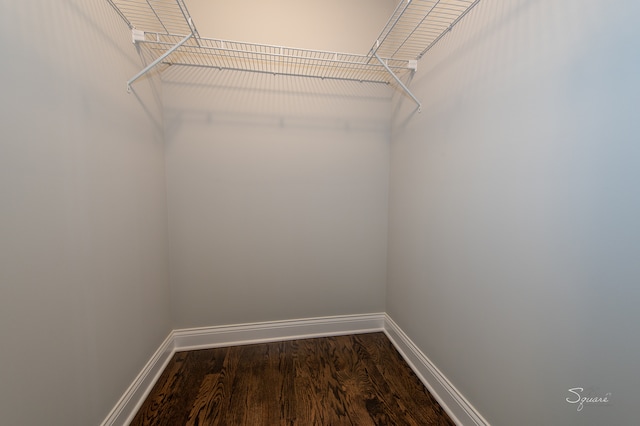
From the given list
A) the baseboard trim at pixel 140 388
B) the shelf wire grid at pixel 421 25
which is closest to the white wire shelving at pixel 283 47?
the shelf wire grid at pixel 421 25

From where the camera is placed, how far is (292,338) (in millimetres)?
1862

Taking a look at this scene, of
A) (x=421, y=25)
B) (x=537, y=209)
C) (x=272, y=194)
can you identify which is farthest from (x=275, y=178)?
(x=537, y=209)

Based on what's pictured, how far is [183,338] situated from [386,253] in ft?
5.45

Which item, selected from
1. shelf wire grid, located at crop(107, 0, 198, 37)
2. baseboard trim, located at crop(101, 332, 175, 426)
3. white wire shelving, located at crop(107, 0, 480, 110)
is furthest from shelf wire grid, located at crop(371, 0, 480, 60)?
baseboard trim, located at crop(101, 332, 175, 426)

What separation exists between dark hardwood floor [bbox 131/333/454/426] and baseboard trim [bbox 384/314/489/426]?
39mm

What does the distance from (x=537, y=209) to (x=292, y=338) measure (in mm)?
1731

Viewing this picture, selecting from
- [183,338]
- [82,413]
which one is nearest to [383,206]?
[183,338]

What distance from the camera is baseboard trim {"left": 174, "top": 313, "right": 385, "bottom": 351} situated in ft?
5.71

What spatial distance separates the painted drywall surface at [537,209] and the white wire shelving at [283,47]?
17 cm

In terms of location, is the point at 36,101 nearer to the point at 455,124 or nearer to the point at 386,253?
the point at 455,124

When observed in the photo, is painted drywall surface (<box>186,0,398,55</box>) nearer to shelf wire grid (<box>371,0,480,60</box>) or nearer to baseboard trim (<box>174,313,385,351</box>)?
shelf wire grid (<box>371,0,480,60</box>)

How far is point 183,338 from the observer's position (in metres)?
1.73

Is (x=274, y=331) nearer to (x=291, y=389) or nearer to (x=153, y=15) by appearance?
(x=291, y=389)

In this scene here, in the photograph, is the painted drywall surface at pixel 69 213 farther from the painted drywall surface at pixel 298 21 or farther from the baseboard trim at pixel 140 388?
the painted drywall surface at pixel 298 21
